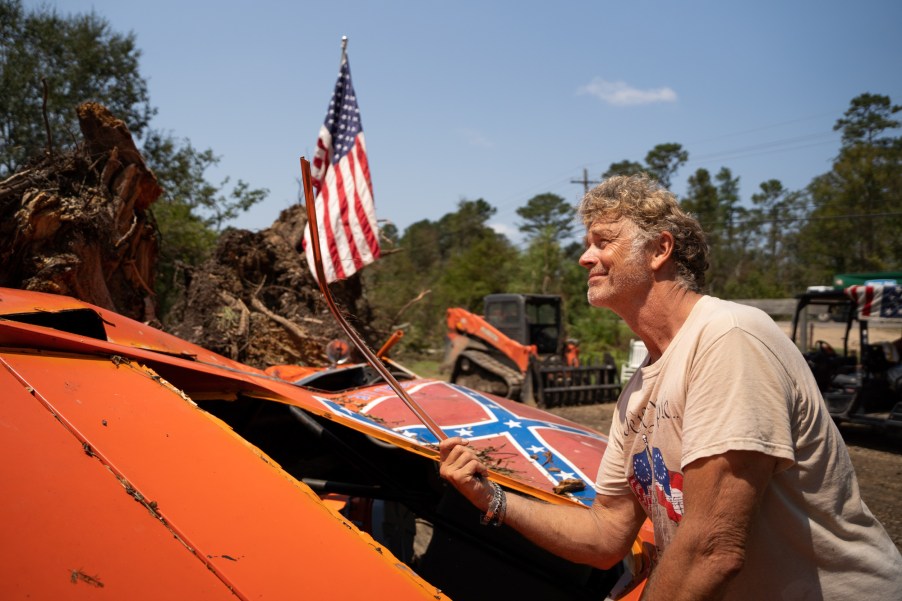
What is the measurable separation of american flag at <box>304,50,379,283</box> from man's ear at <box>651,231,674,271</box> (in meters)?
3.97

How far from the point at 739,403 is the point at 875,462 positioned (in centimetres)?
869

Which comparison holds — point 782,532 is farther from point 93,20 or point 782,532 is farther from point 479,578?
point 93,20

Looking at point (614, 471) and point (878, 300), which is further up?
point (878, 300)

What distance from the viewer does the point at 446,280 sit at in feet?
108

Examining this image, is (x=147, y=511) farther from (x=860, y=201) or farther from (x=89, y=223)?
(x=860, y=201)

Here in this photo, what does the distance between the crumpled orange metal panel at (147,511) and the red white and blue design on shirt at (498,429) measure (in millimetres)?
664

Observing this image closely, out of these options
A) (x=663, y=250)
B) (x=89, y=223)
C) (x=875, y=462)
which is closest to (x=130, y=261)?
(x=89, y=223)

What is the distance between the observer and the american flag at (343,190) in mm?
5758

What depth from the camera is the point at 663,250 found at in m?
1.60

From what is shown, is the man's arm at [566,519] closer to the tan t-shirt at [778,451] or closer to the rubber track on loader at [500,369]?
the tan t-shirt at [778,451]

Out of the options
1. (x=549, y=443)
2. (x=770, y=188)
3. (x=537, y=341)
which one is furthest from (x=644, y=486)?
(x=770, y=188)

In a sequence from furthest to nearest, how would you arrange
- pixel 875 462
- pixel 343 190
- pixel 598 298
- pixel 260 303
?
pixel 875 462 < pixel 260 303 < pixel 343 190 < pixel 598 298

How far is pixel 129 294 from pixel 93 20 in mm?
20074

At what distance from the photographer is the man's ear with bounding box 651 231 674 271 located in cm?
160
